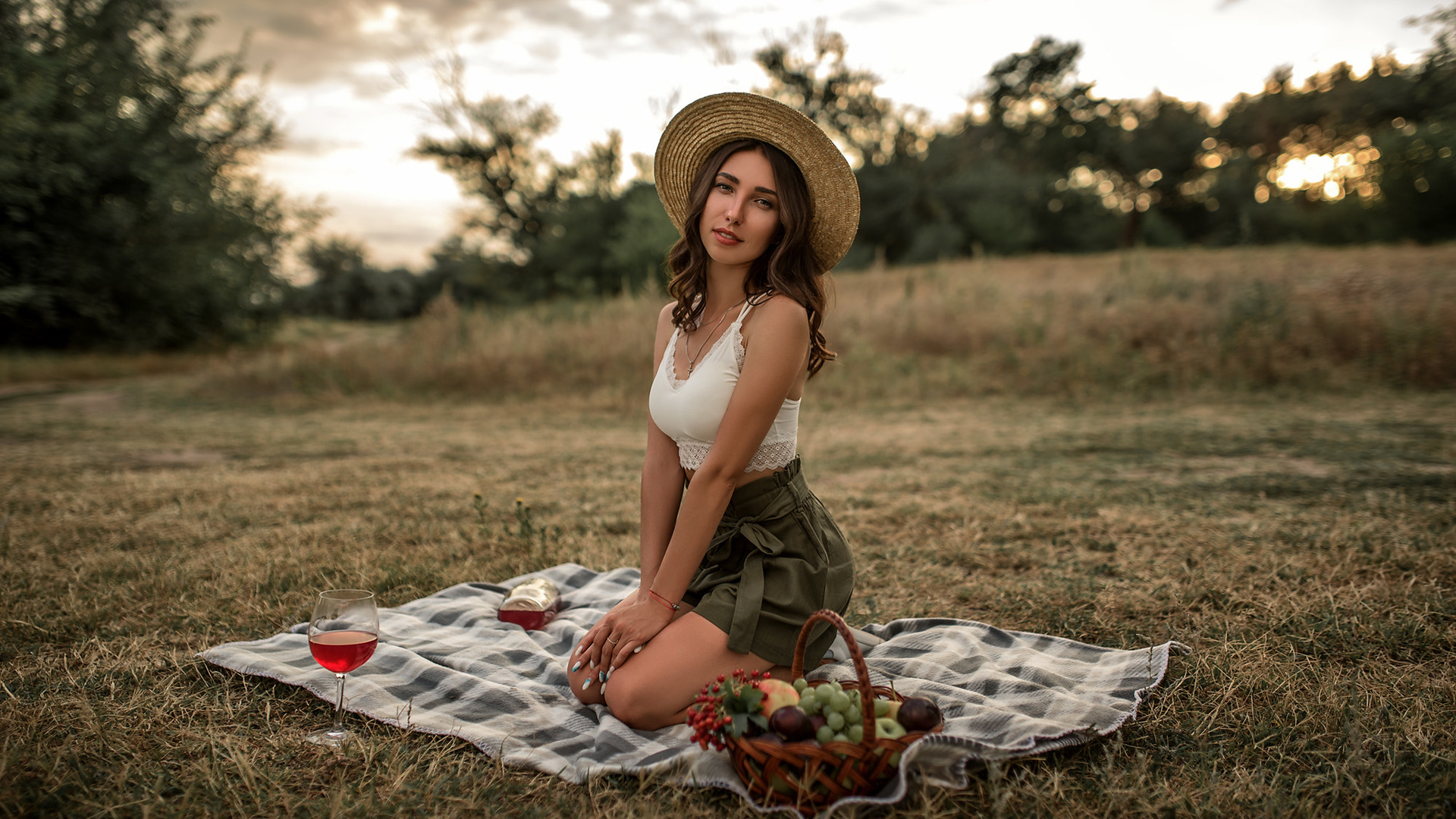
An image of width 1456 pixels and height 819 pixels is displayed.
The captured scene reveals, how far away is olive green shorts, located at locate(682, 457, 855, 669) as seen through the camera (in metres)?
2.10

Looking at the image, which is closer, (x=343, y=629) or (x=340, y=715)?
(x=343, y=629)

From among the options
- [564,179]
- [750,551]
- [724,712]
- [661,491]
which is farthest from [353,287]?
[724,712]

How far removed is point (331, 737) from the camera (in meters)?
1.91

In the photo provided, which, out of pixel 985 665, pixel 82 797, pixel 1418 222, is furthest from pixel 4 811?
pixel 1418 222

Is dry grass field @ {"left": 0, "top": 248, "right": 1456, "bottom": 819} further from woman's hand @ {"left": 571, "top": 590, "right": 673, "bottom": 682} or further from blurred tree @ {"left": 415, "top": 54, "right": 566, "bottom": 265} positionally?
blurred tree @ {"left": 415, "top": 54, "right": 566, "bottom": 265}

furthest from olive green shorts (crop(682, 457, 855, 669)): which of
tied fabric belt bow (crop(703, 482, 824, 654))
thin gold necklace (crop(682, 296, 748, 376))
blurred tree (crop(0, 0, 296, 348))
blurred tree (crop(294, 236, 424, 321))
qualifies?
blurred tree (crop(294, 236, 424, 321))

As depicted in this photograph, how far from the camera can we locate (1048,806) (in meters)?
1.64

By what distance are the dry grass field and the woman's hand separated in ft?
1.20

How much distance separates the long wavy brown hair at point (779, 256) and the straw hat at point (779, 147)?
0.12 ft

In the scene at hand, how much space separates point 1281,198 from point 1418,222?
29.4 ft

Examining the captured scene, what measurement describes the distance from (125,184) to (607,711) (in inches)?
714

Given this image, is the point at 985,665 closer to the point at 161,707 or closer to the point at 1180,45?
the point at 161,707

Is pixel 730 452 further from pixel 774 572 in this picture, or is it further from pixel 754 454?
pixel 774 572

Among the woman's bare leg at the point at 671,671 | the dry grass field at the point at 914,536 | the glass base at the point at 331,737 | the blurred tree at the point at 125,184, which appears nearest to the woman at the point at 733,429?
the woman's bare leg at the point at 671,671
